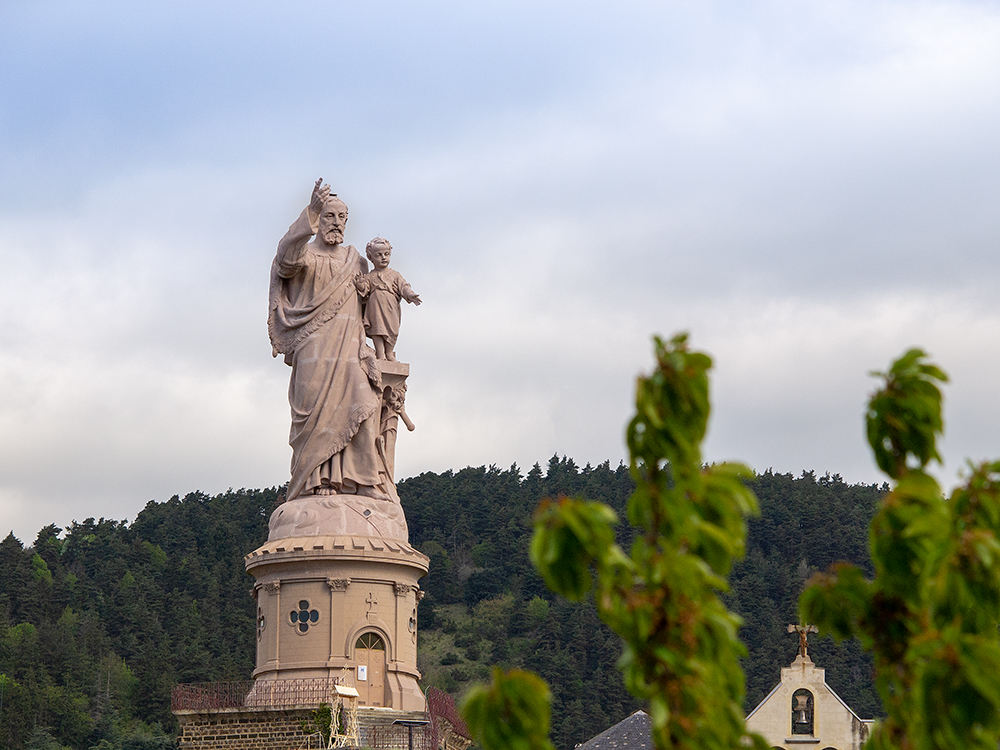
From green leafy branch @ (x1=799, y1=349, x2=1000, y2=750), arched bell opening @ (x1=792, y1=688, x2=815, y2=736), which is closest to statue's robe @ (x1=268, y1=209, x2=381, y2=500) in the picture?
arched bell opening @ (x1=792, y1=688, x2=815, y2=736)

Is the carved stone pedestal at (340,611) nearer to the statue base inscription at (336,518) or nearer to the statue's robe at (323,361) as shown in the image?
the statue base inscription at (336,518)

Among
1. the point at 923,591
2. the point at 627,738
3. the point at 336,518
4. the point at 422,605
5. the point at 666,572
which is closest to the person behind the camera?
the point at 666,572

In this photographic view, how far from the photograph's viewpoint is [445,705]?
4047cm

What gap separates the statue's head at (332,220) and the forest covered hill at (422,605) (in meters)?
45.7

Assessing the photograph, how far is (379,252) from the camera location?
4112cm

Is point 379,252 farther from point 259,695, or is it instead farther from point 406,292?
point 259,695

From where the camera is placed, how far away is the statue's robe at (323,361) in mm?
39844

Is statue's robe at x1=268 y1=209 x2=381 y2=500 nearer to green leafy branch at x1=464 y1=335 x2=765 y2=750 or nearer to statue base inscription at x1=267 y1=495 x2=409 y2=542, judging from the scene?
statue base inscription at x1=267 y1=495 x2=409 y2=542

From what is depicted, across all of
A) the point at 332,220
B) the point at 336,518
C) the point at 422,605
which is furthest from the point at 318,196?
the point at 422,605

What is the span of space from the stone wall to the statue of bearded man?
15.6ft

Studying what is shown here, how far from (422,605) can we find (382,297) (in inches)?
3937

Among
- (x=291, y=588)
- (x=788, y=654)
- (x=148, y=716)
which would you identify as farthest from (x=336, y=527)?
(x=148, y=716)

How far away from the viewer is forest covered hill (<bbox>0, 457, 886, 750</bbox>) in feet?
323

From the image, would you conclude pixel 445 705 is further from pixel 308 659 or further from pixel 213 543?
pixel 213 543
